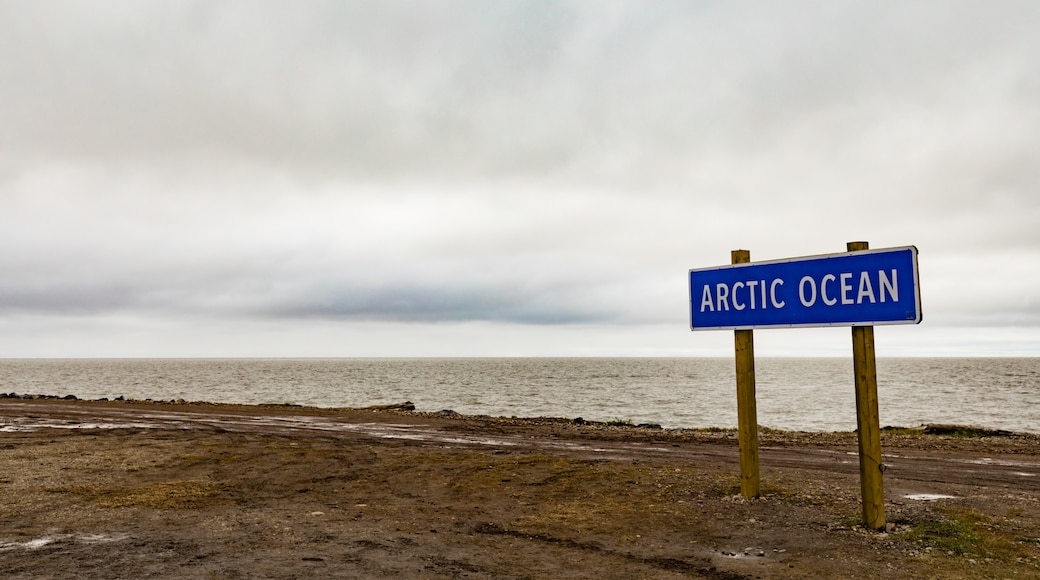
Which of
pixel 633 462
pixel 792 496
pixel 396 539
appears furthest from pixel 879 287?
pixel 633 462

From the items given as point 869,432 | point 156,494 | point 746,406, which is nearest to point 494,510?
point 746,406

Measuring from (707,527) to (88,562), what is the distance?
6816mm

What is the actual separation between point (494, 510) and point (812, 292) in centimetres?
516

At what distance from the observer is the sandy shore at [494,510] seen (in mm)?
6418

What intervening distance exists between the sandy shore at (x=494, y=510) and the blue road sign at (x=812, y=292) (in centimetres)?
249

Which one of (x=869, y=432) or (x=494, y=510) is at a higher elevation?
(x=869, y=432)

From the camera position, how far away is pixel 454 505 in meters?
9.38

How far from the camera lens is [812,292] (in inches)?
316

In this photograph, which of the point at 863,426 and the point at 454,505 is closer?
the point at 863,426

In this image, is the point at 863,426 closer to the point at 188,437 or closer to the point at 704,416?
the point at 188,437

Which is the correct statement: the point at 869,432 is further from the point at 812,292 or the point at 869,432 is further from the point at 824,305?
the point at 812,292

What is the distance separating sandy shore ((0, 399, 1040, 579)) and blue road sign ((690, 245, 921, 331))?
8.18 ft

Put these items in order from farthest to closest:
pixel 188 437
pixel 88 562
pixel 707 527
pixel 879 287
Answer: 1. pixel 188 437
2. pixel 707 527
3. pixel 879 287
4. pixel 88 562

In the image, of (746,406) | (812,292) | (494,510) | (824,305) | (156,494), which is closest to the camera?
(824,305)
